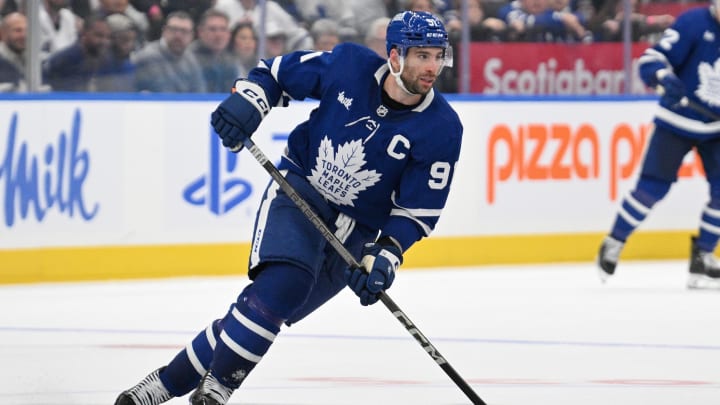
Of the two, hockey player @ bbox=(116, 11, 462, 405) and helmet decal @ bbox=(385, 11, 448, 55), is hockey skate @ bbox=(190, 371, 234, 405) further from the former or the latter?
helmet decal @ bbox=(385, 11, 448, 55)

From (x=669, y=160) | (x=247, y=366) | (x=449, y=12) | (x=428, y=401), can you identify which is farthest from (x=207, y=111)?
(x=247, y=366)

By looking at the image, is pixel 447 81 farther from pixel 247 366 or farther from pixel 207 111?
pixel 247 366

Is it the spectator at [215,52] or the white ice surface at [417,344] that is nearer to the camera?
the white ice surface at [417,344]

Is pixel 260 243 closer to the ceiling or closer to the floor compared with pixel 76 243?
closer to the ceiling

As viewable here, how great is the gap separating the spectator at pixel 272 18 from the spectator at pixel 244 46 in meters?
0.04

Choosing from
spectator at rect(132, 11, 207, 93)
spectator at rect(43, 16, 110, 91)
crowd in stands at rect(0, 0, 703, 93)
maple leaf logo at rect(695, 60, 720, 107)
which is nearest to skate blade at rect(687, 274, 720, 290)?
maple leaf logo at rect(695, 60, 720, 107)

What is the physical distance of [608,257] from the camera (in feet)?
26.4

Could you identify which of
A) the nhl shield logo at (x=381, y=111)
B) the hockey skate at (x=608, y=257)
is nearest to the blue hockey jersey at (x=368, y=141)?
the nhl shield logo at (x=381, y=111)

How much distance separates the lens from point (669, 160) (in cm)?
794

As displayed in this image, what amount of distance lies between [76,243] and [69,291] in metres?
0.34

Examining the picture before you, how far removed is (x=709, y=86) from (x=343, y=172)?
4.10 metres

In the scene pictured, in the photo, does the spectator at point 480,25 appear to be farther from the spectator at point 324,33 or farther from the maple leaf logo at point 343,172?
the maple leaf logo at point 343,172

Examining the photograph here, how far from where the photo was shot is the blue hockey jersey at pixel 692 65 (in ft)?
25.6

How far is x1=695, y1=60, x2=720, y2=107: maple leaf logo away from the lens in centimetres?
788
